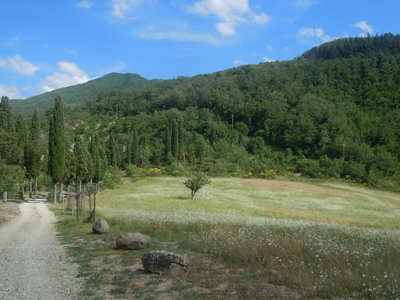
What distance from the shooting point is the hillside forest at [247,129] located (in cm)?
3944

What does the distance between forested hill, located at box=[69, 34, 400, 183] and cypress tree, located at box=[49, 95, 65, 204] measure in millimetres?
41814

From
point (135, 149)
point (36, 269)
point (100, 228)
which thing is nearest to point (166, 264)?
point (36, 269)

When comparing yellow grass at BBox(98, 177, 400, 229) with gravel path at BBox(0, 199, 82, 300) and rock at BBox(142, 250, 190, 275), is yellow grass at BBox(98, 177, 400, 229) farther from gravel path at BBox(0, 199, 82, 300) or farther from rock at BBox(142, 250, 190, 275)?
rock at BBox(142, 250, 190, 275)

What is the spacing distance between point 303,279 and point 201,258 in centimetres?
348

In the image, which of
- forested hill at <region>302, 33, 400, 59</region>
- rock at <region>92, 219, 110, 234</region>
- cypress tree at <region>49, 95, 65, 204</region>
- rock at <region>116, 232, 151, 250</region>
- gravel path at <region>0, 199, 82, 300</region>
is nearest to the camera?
gravel path at <region>0, 199, 82, 300</region>

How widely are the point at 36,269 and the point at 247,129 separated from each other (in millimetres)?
101622

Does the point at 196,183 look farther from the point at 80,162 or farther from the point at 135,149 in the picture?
the point at 135,149

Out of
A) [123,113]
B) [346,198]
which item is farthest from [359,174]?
[123,113]

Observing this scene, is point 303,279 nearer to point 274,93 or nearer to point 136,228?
point 136,228

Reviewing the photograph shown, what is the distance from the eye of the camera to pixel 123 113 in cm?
13762

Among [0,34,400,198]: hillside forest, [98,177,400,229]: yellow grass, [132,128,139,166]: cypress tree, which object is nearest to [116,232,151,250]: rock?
[98,177,400,229]: yellow grass

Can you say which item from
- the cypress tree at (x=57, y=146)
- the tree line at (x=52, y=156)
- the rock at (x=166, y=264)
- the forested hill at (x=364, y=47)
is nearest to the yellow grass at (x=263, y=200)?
the tree line at (x=52, y=156)

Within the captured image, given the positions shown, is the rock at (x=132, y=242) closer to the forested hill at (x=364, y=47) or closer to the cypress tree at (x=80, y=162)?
the cypress tree at (x=80, y=162)

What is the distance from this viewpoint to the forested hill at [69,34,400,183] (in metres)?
83.4
